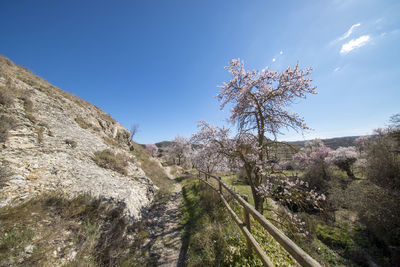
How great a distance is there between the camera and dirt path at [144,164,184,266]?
13.8ft

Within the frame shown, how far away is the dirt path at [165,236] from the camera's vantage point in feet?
13.8

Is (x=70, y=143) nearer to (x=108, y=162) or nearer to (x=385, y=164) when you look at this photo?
(x=108, y=162)

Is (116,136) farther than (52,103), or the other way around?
(116,136)

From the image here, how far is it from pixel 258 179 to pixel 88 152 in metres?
9.88

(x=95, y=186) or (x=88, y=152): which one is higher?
(x=88, y=152)

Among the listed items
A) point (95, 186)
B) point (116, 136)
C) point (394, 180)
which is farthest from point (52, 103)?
point (394, 180)

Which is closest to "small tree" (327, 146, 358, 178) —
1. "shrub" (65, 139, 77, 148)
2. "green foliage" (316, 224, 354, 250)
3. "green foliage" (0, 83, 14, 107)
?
"green foliage" (316, 224, 354, 250)

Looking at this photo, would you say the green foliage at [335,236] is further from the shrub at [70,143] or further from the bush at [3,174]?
the shrub at [70,143]

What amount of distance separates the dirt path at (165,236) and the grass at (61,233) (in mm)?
761

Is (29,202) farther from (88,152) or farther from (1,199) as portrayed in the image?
(88,152)

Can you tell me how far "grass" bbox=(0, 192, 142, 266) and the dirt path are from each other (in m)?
0.76

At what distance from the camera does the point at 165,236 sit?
5383mm

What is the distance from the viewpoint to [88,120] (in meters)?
13.0

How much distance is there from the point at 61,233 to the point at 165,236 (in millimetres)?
3456
